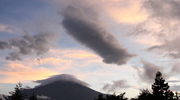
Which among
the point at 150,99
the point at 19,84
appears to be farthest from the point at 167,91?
the point at 19,84

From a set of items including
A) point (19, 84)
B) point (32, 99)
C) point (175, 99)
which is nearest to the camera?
point (19, 84)

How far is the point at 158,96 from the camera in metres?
43.0

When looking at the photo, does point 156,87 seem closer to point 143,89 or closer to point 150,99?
point 150,99

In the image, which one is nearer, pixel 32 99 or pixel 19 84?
pixel 19 84

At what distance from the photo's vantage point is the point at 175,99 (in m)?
42.2

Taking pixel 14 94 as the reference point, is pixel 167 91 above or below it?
above

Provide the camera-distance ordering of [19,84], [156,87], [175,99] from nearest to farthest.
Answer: [19,84] < [175,99] < [156,87]

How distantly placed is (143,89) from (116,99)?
25.0 metres

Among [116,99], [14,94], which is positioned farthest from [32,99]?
[116,99]

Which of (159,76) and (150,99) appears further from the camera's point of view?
(159,76)

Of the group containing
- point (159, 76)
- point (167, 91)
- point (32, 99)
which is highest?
point (159, 76)

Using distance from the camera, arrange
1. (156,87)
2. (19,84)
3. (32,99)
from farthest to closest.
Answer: (32,99) → (156,87) → (19,84)

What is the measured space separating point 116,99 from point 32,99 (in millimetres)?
33479

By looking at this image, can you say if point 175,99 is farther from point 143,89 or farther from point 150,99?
point 143,89
